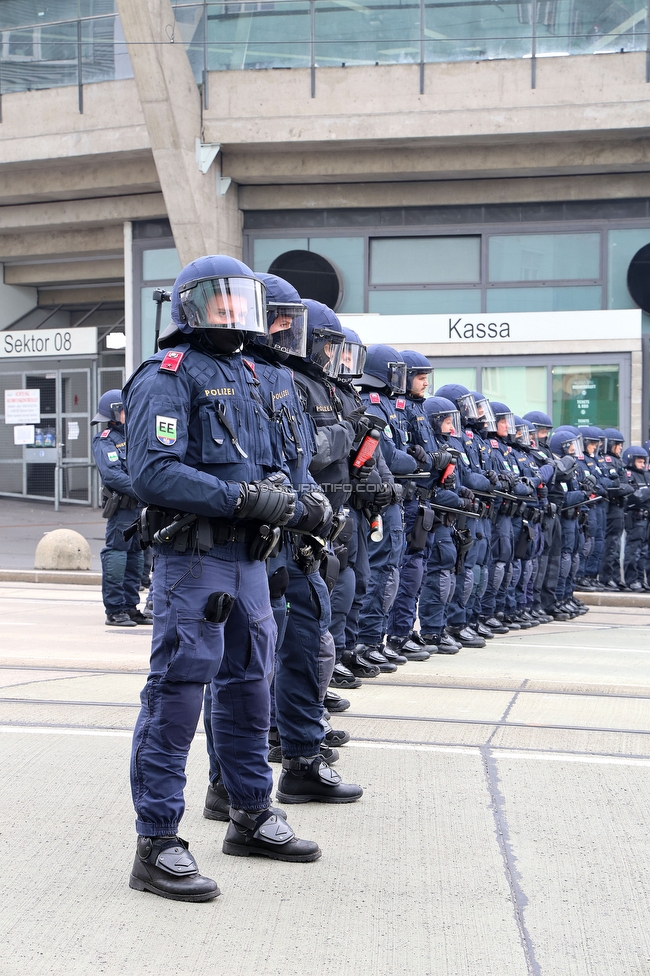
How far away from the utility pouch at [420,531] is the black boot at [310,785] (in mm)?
4351

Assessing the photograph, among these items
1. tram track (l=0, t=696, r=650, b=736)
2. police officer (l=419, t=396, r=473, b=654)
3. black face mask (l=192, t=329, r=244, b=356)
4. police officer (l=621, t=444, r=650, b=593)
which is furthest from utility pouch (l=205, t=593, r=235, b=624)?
police officer (l=621, t=444, r=650, b=593)

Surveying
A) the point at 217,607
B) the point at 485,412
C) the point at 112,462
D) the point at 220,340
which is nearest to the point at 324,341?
the point at 220,340

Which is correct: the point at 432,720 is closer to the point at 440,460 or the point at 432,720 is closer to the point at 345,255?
the point at 440,460

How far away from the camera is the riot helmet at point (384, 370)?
8484 mm

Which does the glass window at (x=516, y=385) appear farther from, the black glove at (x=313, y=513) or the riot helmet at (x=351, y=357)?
the black glove at (x=313, y=513)

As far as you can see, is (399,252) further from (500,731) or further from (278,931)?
(278,931)

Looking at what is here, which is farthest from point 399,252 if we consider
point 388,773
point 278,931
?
point 278,931

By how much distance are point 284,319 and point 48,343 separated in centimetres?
2136

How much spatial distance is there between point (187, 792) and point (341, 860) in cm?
100

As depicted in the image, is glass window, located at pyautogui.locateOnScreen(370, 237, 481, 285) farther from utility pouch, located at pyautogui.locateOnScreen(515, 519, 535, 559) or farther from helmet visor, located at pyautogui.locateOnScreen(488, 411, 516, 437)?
utility pouch, located at pyautogui.locateOnScreen(515, 519, 535, 559)

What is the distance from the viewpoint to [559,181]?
20406mm

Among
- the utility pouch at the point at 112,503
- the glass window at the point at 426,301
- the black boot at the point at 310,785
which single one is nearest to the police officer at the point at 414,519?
the utility pouch at the point at 112,503

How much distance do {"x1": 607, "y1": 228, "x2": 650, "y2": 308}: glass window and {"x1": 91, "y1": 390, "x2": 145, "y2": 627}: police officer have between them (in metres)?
12.1

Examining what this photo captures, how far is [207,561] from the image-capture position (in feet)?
12.1
